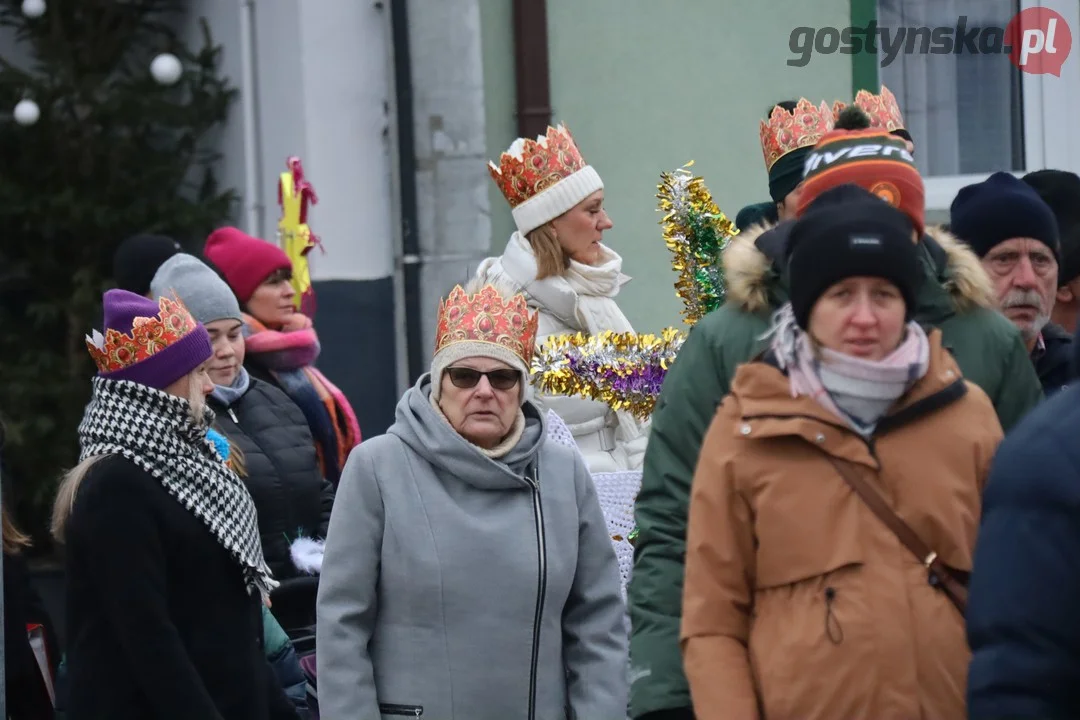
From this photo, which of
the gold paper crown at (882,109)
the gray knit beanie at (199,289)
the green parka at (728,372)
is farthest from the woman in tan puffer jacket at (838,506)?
the gray knit beanie at (199,289)

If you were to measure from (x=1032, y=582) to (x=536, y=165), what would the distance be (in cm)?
391

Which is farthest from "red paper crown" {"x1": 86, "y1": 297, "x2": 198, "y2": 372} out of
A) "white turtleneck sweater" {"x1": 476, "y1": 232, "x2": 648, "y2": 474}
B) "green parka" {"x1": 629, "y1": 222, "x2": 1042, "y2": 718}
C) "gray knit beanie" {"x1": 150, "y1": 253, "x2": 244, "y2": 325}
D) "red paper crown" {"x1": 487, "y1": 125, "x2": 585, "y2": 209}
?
"green parka" {"x1": 629, "y1": 222, "x2": 1042, "y2": 718}

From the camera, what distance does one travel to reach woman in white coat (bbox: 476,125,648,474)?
586 centimetres

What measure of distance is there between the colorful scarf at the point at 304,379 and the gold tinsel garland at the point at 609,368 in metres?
1.51

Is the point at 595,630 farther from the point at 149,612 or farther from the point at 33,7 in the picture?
the point at 33,7

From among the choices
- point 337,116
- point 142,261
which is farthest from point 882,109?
point 337,116

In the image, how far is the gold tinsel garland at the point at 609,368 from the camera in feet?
17.6

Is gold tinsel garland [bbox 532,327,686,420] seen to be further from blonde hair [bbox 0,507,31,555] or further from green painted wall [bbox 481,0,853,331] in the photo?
green painted wall [bbox 481,0,853,331]

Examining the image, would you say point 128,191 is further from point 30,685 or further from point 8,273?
point 30,685

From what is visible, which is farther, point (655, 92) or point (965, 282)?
point (655, 92)

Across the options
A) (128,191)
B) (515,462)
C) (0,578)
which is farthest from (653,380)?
(128,191)

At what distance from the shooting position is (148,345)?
5133mm

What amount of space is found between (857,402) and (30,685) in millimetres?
3250

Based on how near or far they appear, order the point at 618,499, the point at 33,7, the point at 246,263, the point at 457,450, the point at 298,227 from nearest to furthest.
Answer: the point at 457,450 < the point at 618,499 < the point at 246,263 < the point at 298,227 < the point at 33,7
